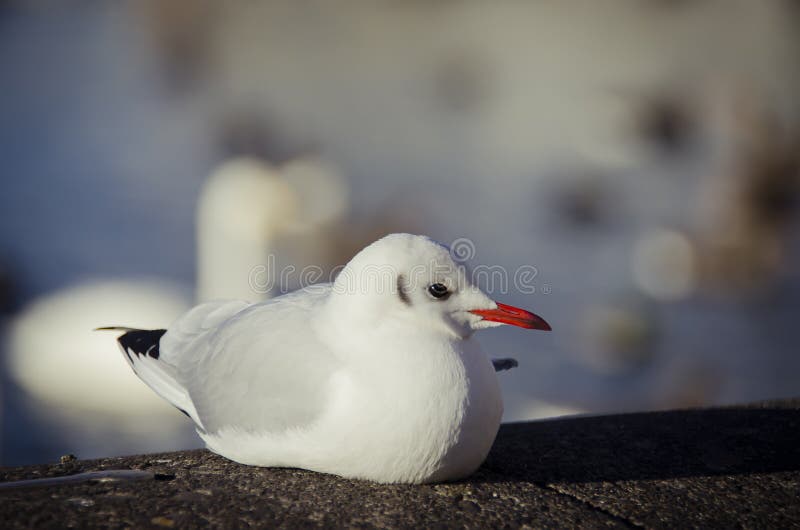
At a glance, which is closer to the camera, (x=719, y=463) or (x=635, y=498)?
(x=635, y=498)

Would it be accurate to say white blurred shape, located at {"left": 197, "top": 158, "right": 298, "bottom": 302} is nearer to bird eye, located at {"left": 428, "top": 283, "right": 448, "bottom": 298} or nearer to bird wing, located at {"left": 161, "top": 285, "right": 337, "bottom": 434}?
bird wing, located at {"left": 161, "top": 285, "right": 337, "bottom": 434}

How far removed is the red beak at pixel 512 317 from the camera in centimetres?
123

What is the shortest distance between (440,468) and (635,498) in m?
0.30

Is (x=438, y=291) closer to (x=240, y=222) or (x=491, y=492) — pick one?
(x=491, y=492)

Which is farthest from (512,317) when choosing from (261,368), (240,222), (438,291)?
(240,222)

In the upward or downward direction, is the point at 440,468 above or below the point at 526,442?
above

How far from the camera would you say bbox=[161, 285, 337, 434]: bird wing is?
3.99 feet

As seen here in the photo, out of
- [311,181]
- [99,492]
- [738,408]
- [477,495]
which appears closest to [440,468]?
[477,495]

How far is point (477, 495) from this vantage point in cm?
117

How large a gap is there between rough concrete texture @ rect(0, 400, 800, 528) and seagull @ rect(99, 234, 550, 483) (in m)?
0.05

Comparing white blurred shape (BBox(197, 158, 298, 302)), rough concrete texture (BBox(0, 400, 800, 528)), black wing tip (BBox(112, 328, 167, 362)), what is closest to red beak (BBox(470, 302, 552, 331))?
rough concrete texture (BBox(0, 400, 800, 528))

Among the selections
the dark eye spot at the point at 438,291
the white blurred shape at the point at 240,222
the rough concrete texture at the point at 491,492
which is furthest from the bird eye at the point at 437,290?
the white blurred shape at the point at 240,222

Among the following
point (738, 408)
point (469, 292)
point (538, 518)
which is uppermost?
point (469, 292)

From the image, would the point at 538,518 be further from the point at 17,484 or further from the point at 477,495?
the point at 17,484
